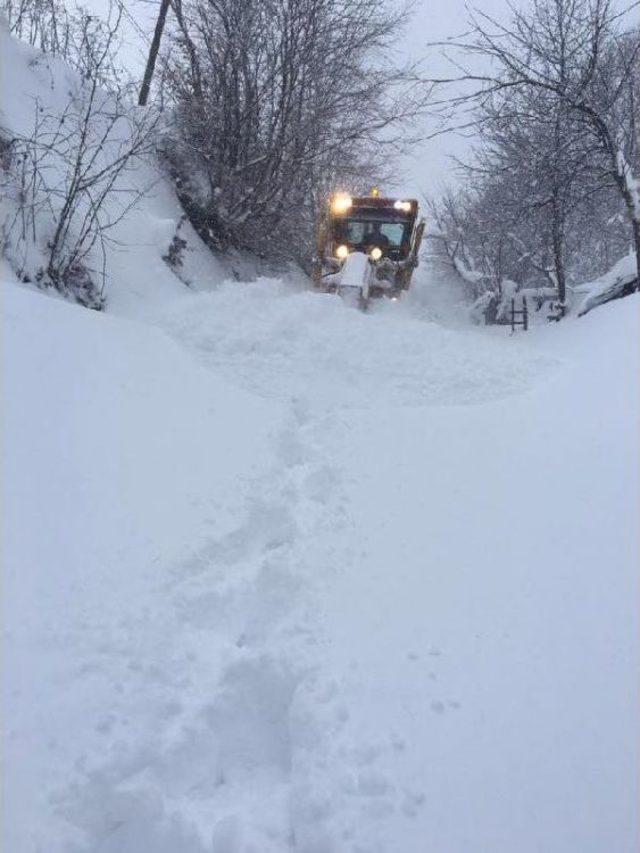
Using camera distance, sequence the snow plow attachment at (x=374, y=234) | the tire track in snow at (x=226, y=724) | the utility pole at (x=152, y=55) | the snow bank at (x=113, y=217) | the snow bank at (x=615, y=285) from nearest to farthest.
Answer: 1. the tire track in snow at (x=226, y=724)
2. the snow bank at (x=113, y=217)
3. the snow bank at (x=615, y=285)
4. the snow plow attachment at (x=374, y=234)
5. the utility pole at (x=152, y=55)

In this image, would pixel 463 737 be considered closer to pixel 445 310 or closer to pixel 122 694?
pixel 122 694

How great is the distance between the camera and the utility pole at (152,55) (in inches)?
531

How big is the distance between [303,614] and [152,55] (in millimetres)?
14692

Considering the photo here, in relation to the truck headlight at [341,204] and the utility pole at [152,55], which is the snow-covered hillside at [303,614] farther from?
the utility pole at [152,55]

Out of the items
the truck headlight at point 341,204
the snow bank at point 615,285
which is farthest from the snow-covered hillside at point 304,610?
the truck headlight at point 341,204

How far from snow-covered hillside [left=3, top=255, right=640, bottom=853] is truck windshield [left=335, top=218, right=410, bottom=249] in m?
7.89

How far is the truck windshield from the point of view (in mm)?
12484

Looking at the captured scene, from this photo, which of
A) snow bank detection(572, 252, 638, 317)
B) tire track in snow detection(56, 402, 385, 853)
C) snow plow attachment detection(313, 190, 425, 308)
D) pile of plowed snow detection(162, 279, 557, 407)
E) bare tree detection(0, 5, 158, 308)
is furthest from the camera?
snow plow attachment detection(313, 190, 425, 308)

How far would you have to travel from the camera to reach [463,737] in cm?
239

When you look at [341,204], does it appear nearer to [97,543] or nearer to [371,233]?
[371,233]

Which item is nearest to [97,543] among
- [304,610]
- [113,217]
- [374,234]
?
[304,610]

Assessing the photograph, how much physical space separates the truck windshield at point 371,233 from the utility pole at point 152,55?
18.2ft

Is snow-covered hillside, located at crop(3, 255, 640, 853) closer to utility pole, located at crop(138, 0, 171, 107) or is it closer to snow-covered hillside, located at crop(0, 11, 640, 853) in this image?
snow-covered hillside, located at crop(0, 11, 640, 853)

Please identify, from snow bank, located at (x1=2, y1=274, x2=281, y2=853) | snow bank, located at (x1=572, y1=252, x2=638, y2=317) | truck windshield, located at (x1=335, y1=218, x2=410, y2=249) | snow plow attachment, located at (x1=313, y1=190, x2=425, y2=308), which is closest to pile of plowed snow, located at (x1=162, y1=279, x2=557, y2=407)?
snow bank, located at (x1=2, y1=274, x2=281, y2=853)
